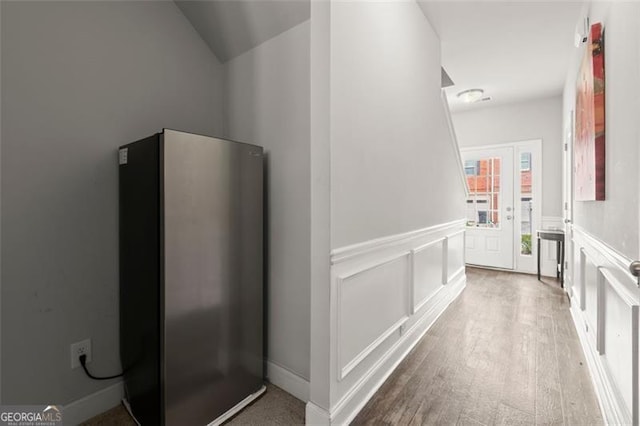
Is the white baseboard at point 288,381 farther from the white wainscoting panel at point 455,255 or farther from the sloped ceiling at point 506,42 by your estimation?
the sloped ceiling at point 506,42

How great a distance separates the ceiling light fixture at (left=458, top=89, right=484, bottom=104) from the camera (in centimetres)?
410

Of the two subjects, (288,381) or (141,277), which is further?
(288,381)

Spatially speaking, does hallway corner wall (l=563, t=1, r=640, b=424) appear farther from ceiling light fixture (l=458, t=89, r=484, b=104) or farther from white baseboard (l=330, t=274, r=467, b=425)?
ceiling light fixture (l=458, t=89, r=484, b=104)

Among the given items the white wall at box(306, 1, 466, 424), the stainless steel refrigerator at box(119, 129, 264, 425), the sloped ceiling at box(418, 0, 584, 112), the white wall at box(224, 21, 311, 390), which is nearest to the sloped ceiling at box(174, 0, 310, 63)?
the white wall at box(224, 21, 311, 390)

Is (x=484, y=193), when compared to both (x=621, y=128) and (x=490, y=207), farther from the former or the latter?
(x=621, y=128)

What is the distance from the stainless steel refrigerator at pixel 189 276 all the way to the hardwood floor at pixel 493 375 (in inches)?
29.0

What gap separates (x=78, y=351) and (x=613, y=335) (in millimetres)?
2571

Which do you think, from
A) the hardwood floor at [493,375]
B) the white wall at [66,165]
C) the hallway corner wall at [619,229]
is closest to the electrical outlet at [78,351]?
the white wall at [66,165]

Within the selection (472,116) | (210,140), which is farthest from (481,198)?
(210,140)

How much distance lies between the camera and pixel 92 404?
5.16 feet

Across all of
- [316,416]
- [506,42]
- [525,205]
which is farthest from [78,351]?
[525,205]

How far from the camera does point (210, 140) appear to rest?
58.9 inches

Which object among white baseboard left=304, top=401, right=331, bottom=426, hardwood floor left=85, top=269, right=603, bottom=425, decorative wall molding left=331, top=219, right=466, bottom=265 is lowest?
hardwood floor left=85, top=269, right=603, bottom=425

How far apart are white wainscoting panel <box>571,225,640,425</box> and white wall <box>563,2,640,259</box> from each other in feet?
0.39
